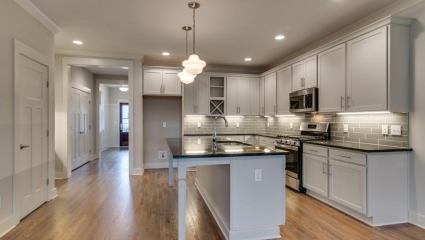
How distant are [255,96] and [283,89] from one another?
3.70 ft

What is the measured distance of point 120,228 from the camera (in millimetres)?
2592

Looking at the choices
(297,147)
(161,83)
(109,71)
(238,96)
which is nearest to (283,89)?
(238,96)

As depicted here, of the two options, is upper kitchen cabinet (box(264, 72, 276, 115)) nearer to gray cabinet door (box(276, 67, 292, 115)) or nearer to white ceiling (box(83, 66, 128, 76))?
gray cabinet door (box(276, 67, 292, 115))

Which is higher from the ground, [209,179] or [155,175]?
[209,179]

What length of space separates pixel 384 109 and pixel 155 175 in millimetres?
4235

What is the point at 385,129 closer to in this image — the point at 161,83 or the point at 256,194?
the point at 256,194

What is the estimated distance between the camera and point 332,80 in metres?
3.48

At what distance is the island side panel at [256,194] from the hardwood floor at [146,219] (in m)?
0.26

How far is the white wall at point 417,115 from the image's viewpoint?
Answer: 8.60 feet

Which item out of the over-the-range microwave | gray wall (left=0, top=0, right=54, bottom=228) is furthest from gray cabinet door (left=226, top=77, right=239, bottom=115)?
gray wall (left=0, top=0, right=54, bottom=228)

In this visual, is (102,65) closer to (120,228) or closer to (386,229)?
(120,228)

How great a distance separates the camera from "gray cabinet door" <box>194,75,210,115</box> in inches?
220

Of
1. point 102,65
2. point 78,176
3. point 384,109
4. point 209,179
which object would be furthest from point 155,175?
point 384,109

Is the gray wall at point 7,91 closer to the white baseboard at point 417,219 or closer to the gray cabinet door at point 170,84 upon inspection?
the gray cabinet door at point 170,84
